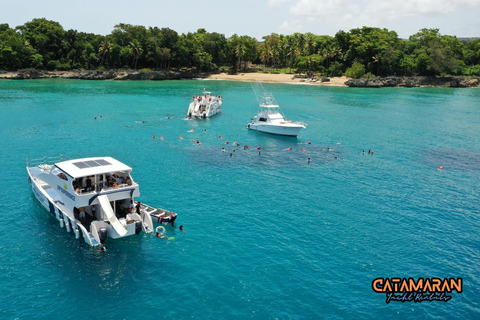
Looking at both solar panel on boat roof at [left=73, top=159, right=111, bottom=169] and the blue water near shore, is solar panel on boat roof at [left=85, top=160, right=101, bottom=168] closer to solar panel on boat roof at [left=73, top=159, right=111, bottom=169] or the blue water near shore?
solar panel on boat roof at [left=73, top=159, right=111, bottom=169]

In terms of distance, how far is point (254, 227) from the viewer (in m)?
38.8

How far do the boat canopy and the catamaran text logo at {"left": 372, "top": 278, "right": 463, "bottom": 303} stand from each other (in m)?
24.6

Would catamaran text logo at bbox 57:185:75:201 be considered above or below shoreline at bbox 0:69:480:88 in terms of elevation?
below

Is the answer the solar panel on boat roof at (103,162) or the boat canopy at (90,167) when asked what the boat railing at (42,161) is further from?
the solar panel on boat roof at (103,162)

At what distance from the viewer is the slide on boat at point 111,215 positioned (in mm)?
33625

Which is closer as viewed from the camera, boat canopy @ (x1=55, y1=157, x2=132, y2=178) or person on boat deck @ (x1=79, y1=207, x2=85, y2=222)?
boat canopy @ (x1=55, y1=157, x2=132, y2=178)

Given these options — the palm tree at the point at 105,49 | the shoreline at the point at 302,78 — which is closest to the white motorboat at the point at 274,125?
the shoreline at the point at 302,78

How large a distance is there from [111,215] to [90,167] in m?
5.62

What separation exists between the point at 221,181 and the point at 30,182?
76.5 ft

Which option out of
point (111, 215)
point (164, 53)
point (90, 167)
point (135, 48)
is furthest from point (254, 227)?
point (164, 53)

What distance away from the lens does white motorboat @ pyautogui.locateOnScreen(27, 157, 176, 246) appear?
34.2m

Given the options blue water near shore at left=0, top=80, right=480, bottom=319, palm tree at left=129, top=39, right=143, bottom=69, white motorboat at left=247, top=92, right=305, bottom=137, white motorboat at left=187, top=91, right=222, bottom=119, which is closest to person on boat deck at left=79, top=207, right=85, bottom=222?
blue water near shore at left=0, top=80, right=480, bottom=319

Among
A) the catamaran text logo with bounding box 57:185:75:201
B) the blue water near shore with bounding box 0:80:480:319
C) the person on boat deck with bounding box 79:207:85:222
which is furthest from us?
the person on boat deck with bounding box 79:207:85:222

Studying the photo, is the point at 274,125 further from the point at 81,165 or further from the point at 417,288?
the point at 417,288
